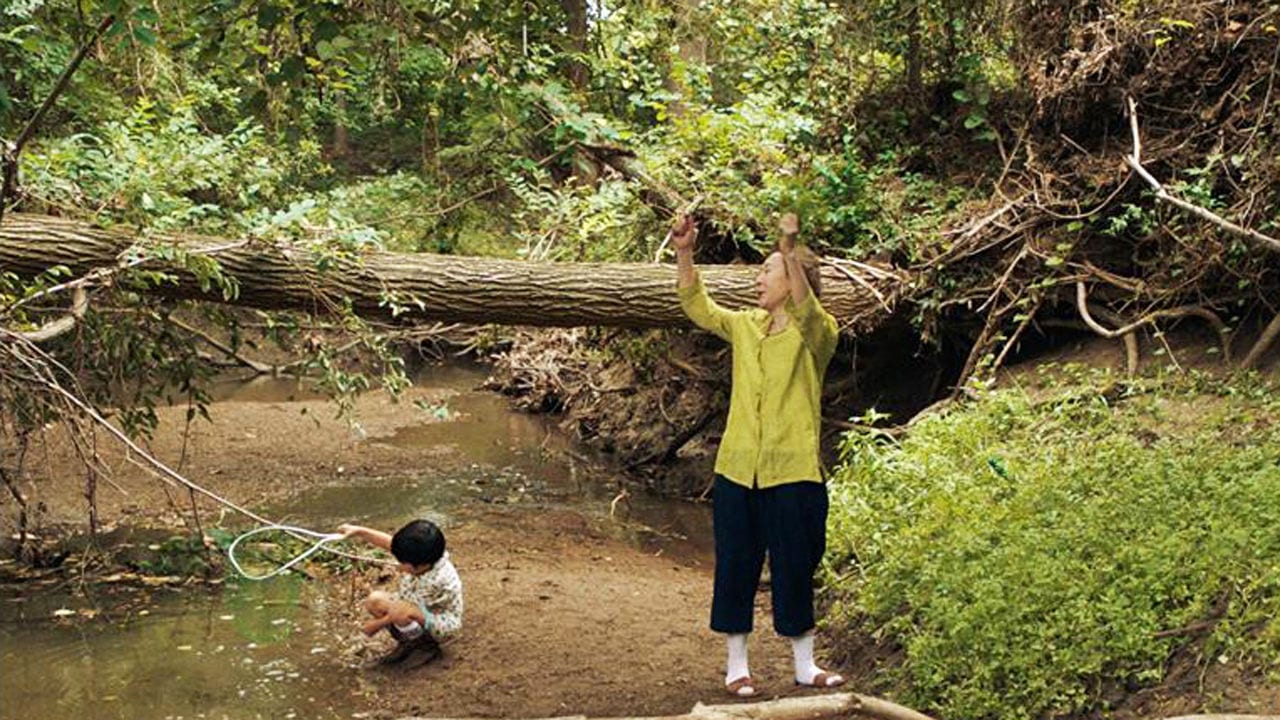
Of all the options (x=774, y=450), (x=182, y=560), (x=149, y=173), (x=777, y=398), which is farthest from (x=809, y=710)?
(x=149, y=173)

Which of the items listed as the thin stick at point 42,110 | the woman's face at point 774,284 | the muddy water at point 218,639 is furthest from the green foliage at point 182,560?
the woman's face at point 774,284

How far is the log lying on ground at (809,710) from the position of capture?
4922 millimetres

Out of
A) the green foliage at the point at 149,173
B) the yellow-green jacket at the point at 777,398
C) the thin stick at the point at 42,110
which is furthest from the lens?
the green foliage at the point at 149,173

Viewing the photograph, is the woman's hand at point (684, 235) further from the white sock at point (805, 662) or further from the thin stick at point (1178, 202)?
the thin stick at point (1178, 202)

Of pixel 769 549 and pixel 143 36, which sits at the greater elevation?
pixel 143 36

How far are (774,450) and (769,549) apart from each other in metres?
0.48

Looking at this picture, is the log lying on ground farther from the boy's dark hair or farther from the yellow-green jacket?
the boy's dark hair

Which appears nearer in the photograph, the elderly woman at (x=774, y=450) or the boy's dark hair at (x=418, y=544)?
the elderly woman at (x=774, y=450)

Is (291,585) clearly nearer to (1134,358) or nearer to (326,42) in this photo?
(326,42)

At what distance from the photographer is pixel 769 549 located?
6035 millimetres

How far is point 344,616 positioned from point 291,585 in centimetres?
82

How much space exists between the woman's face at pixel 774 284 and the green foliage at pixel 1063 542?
1545mm

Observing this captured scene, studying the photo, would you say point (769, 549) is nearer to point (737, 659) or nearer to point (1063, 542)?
point (737, 659)

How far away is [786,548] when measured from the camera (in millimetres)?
5949
